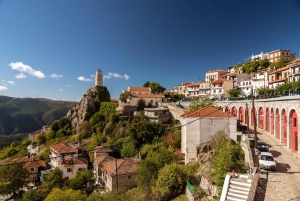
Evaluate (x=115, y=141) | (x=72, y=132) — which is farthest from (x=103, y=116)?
(x=115, y=141)

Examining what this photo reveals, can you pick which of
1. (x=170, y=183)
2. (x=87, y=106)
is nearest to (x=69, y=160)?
(x=87, y=106)

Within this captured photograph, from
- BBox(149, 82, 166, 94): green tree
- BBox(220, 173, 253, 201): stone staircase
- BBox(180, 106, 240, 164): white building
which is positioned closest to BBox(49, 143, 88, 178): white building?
BBox(180, 106, 240, 164): white building

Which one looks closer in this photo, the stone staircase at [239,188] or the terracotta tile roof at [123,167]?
the stone staircase at [239,188]

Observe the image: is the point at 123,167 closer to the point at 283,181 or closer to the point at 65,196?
the point at 65,196

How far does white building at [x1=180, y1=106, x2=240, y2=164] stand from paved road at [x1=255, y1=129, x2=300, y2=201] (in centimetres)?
534

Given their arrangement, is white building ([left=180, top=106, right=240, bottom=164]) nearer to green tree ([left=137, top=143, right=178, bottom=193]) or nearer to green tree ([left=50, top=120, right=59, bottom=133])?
green tree ([left=137, top=143, right=178, bottom=193])

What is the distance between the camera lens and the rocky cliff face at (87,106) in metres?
51.5

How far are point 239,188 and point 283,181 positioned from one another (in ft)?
10.3

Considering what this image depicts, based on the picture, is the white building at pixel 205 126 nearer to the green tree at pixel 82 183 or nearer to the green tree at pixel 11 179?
→ the green tree at pixel 82 183

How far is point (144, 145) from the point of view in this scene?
119 ft

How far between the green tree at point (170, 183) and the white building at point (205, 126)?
576 cm

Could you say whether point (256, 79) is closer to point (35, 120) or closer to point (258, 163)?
point (258, 163)

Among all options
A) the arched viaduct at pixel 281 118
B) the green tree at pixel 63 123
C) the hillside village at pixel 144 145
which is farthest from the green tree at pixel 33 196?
the green tree at pixel 63 123

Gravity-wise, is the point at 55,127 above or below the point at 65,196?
above
